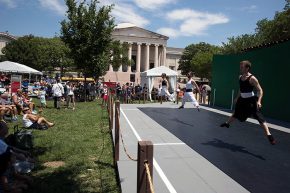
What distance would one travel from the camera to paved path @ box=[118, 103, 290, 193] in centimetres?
518

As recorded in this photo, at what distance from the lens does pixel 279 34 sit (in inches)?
1490

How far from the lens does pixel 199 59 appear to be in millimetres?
82000

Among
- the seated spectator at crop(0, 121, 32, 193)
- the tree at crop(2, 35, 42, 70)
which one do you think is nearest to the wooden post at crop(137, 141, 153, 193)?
the seated spectator at crop(0, 121, 32, 193)

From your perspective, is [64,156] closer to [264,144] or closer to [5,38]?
[264,144]

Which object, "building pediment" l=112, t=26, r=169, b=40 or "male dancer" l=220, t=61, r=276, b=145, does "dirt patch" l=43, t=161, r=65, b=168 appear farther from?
"building pediment" l=112, t=26, r=169, b=40

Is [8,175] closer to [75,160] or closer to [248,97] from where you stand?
[75,160]

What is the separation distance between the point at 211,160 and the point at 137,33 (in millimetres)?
88589

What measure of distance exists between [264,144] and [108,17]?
68.7 feet

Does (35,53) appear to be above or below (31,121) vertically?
above

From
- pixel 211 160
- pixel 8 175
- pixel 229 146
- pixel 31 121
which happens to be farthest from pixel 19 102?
pixel 211 160

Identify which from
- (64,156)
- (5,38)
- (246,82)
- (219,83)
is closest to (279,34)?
(219,83)

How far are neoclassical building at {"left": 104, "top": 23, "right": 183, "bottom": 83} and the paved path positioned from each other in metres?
79.8

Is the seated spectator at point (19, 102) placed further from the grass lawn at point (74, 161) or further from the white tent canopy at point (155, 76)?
the white tent canopy at point (155, 76)

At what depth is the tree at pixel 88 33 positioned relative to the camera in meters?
26.2
